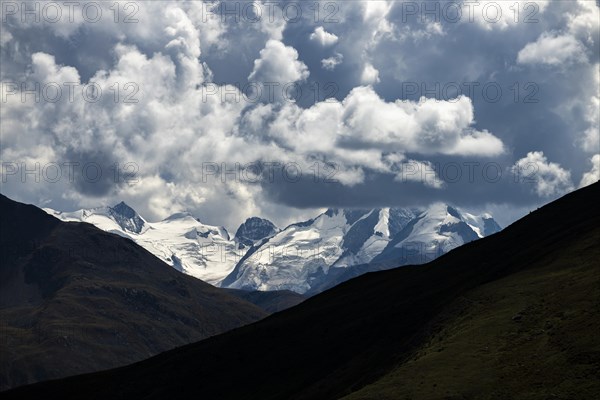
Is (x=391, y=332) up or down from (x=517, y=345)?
up

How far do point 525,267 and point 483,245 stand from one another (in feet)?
129

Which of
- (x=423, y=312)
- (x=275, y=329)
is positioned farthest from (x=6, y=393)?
(x=423, y=312)

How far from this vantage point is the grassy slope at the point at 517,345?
6588 centimetres

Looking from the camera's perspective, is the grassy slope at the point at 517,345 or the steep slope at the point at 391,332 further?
the steep slope at the point at 391,332

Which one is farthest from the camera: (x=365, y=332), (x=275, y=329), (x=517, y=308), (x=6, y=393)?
(x=6, y=393)

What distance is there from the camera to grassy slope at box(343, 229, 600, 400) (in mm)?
65875

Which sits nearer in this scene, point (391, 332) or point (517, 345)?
point (517, 345)

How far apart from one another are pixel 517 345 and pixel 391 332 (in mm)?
37299

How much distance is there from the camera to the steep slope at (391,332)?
2958 inches

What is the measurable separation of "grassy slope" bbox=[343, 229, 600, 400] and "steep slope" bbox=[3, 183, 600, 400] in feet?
0.79

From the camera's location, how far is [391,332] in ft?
365

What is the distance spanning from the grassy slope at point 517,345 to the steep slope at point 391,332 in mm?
240

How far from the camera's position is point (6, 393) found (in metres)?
153

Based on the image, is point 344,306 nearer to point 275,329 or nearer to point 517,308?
point 275,329
